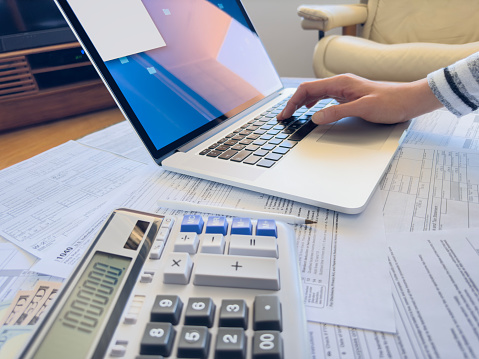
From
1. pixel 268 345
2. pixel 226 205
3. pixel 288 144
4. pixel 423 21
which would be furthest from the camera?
pixel 423 21

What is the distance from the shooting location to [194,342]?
21 cm

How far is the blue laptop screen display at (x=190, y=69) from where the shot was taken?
492 mm

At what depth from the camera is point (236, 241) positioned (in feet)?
0.96

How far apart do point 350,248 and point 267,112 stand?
375 millimetres

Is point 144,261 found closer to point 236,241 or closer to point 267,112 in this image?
point 236,241

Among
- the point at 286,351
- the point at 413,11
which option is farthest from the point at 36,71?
the point at 413,11

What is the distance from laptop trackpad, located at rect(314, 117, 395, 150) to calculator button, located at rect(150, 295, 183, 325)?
348 millimetres

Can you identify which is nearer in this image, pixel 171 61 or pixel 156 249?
pixel 156 249

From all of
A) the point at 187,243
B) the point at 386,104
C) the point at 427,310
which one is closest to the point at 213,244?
the point at 187,243

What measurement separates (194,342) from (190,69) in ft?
1.53

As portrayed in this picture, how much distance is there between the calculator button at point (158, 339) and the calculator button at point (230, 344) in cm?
3

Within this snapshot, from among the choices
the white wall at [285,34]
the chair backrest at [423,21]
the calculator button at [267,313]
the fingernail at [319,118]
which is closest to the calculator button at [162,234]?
the calculator button at [267,313]

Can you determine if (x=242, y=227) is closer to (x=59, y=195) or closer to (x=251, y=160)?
(x=251, y=160)

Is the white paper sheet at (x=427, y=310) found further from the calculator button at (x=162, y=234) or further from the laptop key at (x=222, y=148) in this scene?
the laptop key at (x=222, y=148)
